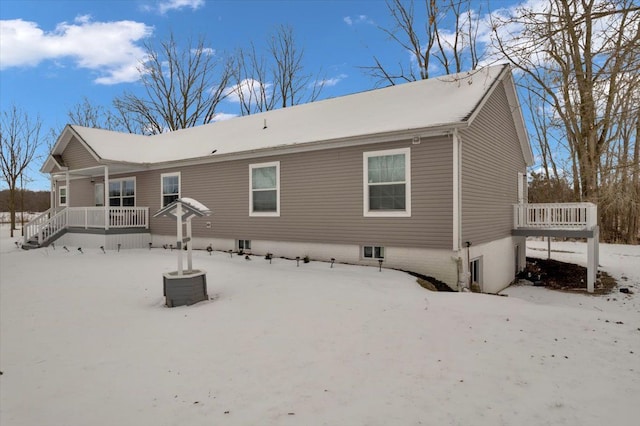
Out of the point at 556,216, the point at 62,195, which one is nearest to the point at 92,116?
the point at 62,195

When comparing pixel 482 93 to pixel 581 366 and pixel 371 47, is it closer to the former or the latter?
pixel 581 366

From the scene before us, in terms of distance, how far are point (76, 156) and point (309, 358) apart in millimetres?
17026

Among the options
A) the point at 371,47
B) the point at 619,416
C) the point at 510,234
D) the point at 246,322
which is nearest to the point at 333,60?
the point at 371,47

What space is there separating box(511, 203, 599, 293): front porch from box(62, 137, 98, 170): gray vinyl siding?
17.3 metres

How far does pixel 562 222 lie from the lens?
1267 centimetres

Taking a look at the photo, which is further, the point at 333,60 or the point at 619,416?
the point at 333,60

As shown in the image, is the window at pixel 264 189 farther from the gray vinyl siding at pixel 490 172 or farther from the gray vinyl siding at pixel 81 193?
the gray vinyl siding at pixel 81 193

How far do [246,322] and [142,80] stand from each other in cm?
3385

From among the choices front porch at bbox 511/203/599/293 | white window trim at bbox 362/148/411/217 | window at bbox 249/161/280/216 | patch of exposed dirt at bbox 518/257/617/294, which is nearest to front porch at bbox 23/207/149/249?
window at bbox 249/161/280/216

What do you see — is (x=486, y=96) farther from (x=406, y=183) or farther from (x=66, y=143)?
(x=66, y=143)

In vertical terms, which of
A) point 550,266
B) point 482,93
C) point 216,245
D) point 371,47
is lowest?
point 550,266

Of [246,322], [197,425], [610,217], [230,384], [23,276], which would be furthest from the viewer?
[610,217]

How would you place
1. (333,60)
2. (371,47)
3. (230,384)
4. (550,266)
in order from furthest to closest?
1. (333,60)
2. (371,47)
3. (550,266)
4. (230,384)

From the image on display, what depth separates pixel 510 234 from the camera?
14148 millimetres
